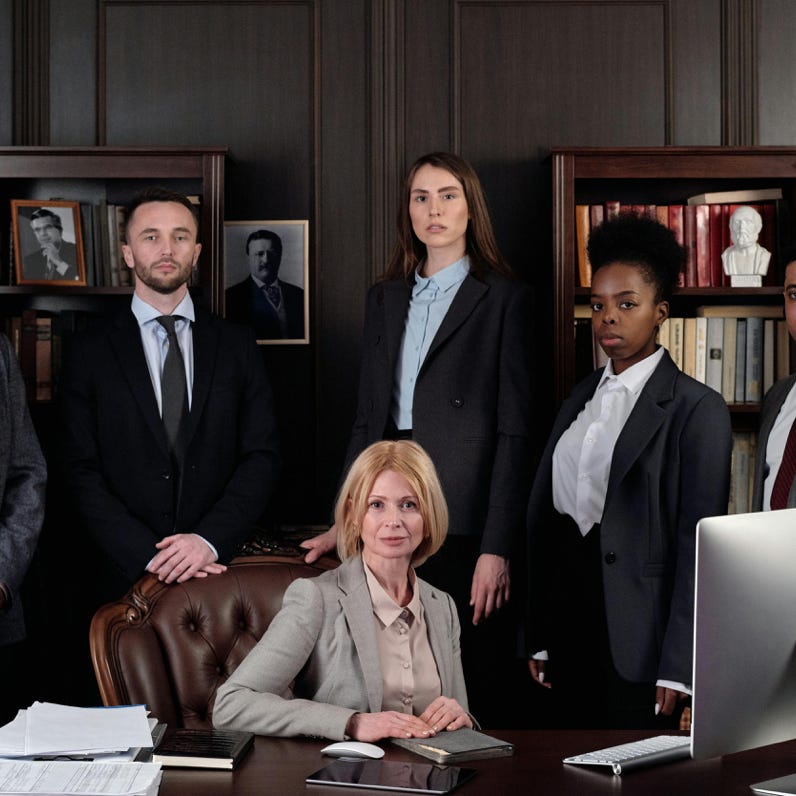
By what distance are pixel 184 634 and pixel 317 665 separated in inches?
A: 13.6

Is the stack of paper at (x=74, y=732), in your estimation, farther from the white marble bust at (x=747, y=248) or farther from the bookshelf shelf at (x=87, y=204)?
the white marble bust at (x=747, y=248)

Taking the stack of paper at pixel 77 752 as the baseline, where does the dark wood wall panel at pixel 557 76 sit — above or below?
above

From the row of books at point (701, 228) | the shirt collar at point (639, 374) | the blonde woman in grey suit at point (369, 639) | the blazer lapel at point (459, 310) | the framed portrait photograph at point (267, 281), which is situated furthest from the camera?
the framed portrait photograph at point (267, 281)

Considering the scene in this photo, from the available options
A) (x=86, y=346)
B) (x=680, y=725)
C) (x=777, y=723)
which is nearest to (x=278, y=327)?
(x=86, y=346)

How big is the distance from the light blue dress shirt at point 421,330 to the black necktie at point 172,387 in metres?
0.61

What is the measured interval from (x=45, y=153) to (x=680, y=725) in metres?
2.60

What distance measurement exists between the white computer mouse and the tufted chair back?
22.8 inches

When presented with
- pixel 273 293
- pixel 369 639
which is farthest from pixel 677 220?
pixel 369 639

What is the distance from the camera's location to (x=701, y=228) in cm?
368

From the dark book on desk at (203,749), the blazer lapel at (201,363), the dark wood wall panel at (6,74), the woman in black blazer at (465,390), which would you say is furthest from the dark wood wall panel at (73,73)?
the dark book on desk at (203,749)

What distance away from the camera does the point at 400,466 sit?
2244mm

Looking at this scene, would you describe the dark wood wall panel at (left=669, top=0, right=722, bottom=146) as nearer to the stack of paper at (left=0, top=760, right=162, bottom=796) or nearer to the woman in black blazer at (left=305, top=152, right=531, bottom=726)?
the woman in black blazer at (left=305, top=152, right=531, bottom=726)

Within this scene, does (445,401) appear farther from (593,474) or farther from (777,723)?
(777,723)

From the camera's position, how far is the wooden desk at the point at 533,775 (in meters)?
1.60
